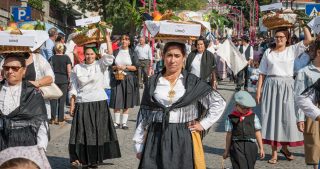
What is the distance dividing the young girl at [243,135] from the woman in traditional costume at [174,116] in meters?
1.78

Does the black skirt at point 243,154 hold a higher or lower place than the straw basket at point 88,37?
lower

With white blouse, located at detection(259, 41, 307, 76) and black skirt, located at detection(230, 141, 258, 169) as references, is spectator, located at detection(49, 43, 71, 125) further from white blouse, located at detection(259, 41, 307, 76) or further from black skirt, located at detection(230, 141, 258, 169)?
black skirt, located at detection(230, 141, 258, 169)

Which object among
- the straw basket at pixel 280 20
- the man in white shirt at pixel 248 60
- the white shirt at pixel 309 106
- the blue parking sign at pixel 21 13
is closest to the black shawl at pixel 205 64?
the straw basket at pixel 280 20

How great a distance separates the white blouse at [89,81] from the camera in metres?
8.55

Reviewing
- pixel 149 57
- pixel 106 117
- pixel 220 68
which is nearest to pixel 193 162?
pixel 106 117

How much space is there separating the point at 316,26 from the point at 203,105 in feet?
7.61

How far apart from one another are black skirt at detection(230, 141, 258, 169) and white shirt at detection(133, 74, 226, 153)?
1.80 metres

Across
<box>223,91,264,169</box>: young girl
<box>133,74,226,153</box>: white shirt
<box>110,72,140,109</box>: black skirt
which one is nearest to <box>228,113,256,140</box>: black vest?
<box>223,91,264,169</box>: young girl

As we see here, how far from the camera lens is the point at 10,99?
18.7 ft

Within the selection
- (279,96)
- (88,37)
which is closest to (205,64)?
(279,96)

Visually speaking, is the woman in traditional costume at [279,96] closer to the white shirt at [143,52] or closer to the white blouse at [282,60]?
the white blouse at [282,60]

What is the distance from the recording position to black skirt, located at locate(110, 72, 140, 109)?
502 inches

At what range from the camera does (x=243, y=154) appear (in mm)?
7383

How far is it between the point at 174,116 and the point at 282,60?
3.99 metres
